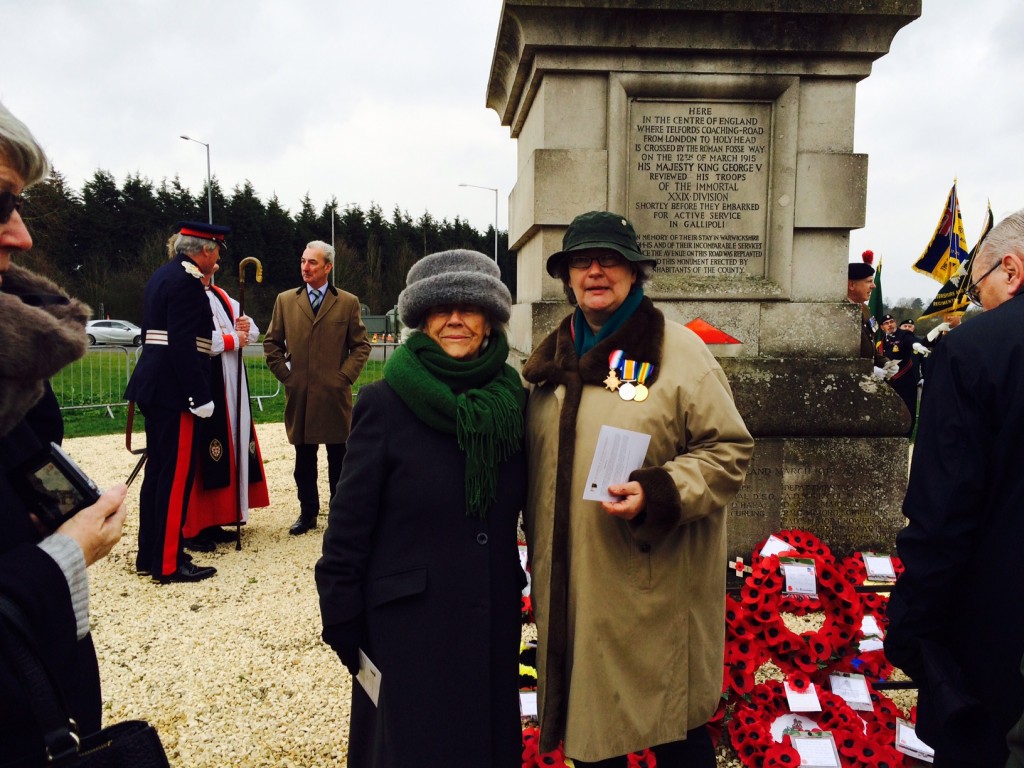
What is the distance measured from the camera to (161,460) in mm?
4914

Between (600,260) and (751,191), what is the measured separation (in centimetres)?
294

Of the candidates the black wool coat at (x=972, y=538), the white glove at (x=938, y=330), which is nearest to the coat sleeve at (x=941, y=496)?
the black wool coat at (x=972, y=538)

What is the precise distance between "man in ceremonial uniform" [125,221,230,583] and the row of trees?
109 ft

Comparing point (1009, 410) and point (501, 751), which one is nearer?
point (1009, 410)

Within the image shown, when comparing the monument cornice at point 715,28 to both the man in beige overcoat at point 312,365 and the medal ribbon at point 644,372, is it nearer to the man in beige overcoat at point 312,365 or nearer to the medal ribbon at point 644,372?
the man in beige overcoat at point 312,365

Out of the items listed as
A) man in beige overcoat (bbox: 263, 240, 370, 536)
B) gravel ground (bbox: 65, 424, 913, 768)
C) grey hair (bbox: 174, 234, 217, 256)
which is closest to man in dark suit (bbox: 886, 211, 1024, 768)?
gravel ground (bbox: 65, 424, 913, 768)

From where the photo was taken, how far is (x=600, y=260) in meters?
2.40

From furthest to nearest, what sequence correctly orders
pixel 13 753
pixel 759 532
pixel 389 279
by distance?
pixel 389 279 → pixel 759 532 → pixel 13 753

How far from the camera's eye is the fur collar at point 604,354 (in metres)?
2.28

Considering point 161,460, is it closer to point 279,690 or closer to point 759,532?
point 279,690

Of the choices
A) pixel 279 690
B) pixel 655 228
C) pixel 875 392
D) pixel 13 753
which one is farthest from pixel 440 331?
pixel 875 392

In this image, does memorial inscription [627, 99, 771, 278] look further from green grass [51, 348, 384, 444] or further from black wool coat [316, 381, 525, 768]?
green grass [51, 348, 384, 444]

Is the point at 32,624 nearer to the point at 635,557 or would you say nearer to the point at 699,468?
the point at 635,557

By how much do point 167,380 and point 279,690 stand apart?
7.48 feet
